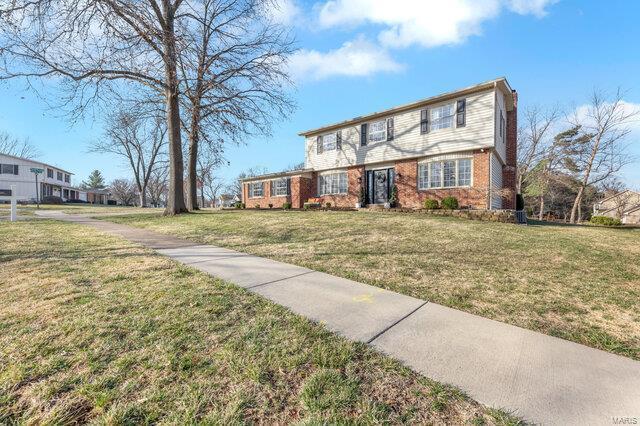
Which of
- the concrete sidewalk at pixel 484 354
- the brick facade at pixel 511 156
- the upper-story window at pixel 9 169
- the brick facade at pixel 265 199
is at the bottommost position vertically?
the concrete sidewalk at pixel 484 354

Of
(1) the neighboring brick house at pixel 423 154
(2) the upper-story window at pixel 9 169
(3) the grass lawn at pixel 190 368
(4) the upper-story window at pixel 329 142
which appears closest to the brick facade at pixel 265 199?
(1) the neighboring brick house at pixel 423 154

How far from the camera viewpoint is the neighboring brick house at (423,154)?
1299cm

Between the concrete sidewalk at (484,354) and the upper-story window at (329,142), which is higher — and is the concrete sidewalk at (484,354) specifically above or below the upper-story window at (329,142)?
below

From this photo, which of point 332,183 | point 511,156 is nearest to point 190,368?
point 332,183

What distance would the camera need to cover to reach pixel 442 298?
133 inches

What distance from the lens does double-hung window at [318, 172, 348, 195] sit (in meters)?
18.8

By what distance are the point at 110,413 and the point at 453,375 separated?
2.06 metres

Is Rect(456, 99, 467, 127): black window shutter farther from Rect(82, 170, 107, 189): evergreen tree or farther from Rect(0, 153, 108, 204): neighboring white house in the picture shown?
Rect(82, 170, 107, 189): evergreen tree

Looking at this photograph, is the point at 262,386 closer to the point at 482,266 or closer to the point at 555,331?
the point at 555,331

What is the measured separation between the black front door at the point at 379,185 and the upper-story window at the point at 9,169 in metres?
49.8

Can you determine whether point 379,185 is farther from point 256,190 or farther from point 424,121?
point 256,190

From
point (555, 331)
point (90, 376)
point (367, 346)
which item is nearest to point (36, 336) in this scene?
point (90, 376)

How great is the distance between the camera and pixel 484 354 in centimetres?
217

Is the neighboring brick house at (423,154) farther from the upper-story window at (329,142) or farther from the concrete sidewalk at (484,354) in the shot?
the concrete sidewalk at (484,354)
